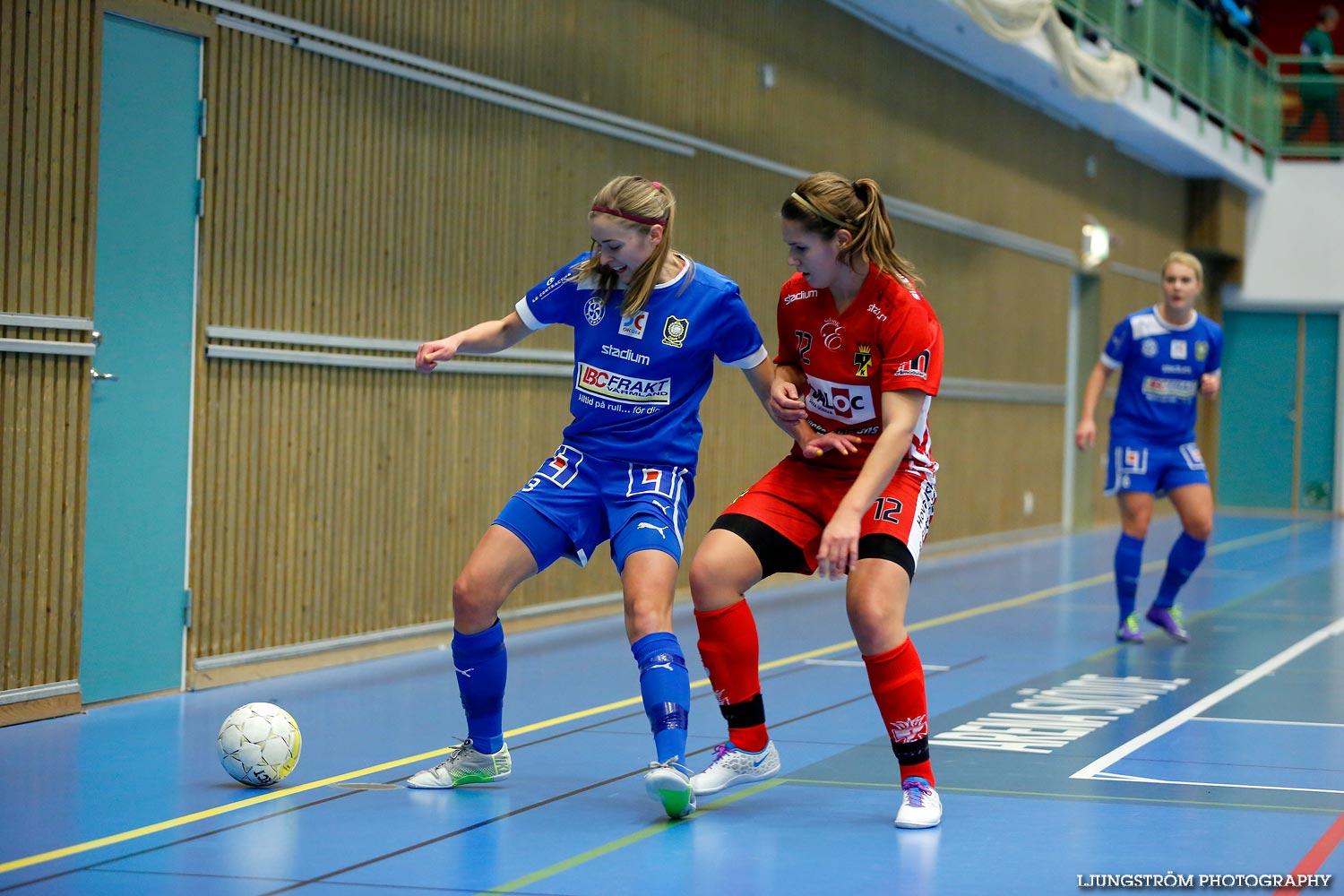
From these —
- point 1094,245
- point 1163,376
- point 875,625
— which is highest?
point 1094,245

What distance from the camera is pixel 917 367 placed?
180 inches

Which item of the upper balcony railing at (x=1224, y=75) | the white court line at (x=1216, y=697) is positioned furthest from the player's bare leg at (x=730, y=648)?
the upper balcony railing at (x=1224, y=75)

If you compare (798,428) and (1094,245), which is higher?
(1094,245)

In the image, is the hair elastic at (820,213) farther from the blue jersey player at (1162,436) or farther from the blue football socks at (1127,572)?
the blue football socks at (1127,572)

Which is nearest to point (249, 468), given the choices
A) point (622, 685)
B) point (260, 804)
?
point (622, 685)

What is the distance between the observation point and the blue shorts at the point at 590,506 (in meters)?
4.80

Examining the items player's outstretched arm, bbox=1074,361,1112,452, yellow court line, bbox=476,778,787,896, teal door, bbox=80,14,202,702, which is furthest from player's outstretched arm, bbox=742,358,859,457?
player's outstretched arm, bbox=1074,361,1112,452

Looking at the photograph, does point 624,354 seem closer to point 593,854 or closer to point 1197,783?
point 593,854

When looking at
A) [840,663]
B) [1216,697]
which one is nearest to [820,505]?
[1216,697]

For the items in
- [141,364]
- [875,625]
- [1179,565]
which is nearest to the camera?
[875,625]

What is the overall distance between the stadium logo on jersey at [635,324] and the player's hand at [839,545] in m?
0.86

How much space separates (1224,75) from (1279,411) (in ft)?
18.2

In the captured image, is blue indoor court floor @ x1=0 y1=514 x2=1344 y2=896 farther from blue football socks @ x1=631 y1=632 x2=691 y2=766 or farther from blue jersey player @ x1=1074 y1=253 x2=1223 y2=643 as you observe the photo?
blue jersey player @ x1=1074 y1=253 x2=1223 y2=643

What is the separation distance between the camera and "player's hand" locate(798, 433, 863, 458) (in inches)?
187
